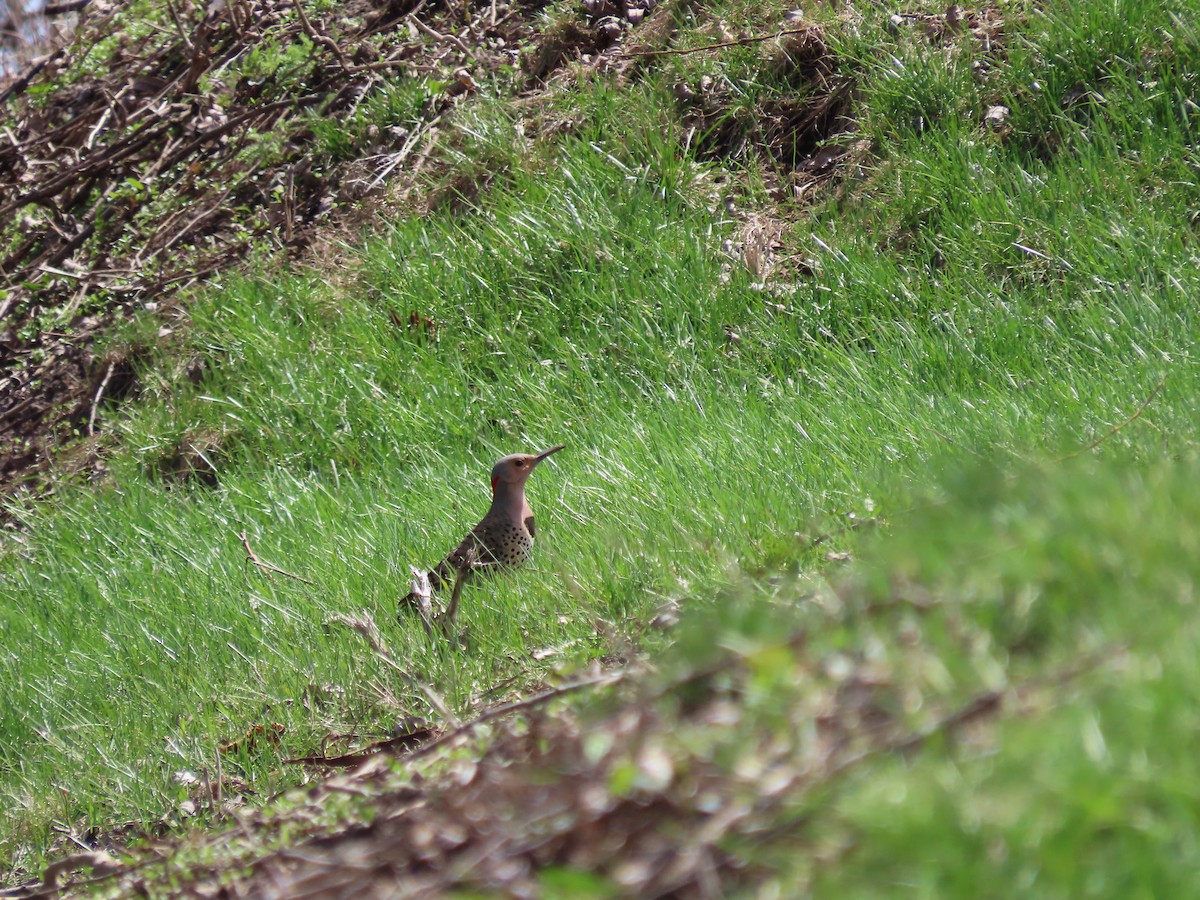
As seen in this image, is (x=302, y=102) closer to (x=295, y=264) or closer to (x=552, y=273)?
(x=295, y=264)

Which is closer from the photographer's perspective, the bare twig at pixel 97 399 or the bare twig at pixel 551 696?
the bare twig at pixel 551 696

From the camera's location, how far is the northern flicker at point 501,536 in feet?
16.2

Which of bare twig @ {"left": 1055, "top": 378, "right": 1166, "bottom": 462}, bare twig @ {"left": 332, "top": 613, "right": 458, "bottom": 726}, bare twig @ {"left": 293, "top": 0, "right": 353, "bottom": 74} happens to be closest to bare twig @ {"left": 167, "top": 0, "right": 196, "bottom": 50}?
bare twig @ {"left": 293, "top": 0, "right": 353, "bottom": 74}

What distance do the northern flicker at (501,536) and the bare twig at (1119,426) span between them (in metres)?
2.26

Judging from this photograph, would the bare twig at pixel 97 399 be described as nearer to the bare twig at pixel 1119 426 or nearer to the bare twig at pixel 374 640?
the bare twig at pixel 374 640

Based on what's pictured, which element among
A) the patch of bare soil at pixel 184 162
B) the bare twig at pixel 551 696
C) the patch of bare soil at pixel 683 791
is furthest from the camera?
the patch of bare soil at pixel 184 162

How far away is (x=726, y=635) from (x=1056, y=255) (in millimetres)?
4675

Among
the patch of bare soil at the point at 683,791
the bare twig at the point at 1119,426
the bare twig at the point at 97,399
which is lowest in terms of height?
the bare twig at the point at 97,399

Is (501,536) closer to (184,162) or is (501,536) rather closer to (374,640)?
(374,640)

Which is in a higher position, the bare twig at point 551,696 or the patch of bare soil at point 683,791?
the patch of bare soil at point 683,791

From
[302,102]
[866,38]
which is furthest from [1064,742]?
[302,102]

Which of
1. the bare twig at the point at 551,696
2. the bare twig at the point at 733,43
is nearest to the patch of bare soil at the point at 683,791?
the bare twig at the point at 551,696

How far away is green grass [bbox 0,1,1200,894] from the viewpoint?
12.4ft

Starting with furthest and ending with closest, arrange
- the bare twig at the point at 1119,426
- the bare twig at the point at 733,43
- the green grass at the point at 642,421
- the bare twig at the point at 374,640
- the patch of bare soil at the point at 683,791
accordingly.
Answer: the bare twig at the point at 733,43 → the bare twig at the point at 374,640 → the green grass at the point at 642,421 → the bare twig at the point at 1119,426 → the patch of bare soil at the point at 683,791
